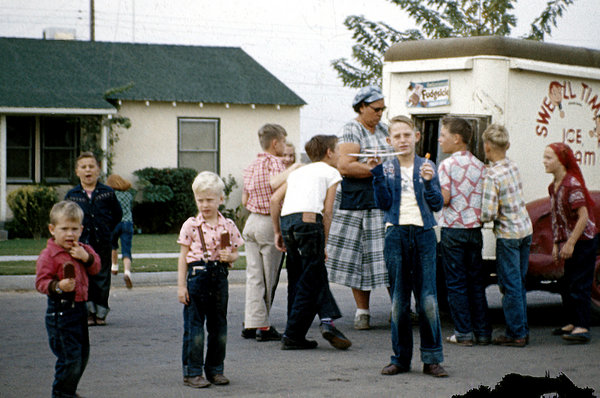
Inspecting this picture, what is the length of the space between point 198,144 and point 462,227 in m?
15.9

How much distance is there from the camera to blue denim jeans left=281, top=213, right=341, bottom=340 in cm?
741

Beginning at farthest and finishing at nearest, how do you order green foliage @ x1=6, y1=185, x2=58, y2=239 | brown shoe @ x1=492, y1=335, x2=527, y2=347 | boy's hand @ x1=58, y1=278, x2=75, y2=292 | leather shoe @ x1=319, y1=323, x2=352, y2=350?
green foliage @ x1=6, y1=185, x2=58, y2=239, brown shoe @ x1=492, y1=335, x2=527, y2=347, leather shoe @ x1=319, y1=323, x2=352, y2=350, boy's hand @ x1=58, y1=278, x2=75, y2=292

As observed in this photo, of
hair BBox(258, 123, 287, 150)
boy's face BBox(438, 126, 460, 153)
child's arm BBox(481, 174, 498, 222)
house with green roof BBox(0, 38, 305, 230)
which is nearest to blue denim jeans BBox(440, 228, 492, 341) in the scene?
child's arm BBox(481, 174, 498, 222)

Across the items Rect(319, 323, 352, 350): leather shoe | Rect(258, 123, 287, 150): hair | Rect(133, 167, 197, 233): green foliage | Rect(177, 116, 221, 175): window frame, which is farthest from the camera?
Rect(177, 116, 221, 175): window frame

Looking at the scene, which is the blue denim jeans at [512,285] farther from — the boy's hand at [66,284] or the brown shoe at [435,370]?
the boy's hand at [66,284]

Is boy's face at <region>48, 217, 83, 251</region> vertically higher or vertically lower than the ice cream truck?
lower

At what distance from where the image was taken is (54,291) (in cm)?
530

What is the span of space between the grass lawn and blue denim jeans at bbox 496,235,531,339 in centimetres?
628

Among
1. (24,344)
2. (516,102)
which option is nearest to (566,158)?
(516,102)

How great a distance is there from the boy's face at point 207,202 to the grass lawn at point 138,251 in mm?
6706

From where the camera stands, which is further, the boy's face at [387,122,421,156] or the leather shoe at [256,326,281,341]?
the leather shoe at [256,326,281,341]

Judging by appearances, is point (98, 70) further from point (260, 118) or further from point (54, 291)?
point (54, 291)

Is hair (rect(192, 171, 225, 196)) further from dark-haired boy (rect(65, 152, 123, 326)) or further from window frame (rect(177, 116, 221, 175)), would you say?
window frame (rect(177, 116, 221, 175))

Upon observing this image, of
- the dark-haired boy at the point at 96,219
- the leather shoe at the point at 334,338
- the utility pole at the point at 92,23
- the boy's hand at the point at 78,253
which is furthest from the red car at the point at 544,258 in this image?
the utility pole at the point at 92,23
